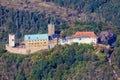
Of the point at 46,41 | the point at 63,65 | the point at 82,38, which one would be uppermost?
the point at 82,38

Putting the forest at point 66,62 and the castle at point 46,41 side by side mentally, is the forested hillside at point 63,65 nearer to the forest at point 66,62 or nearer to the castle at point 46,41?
the forest at point 66,62

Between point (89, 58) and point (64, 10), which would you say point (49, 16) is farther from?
point (89, 58)

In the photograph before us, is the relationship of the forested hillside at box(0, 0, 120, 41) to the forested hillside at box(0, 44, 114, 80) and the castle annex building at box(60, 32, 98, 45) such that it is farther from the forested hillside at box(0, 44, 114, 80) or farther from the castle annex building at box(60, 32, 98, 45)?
the castle annex building at box(60, 32, 98, 45)

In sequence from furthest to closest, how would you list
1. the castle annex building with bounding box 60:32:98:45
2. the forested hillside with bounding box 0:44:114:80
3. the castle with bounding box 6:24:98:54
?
the castle with bounding box 6:24:98:54 → the castle annex building with bounding box 60:32:98:45 → the forested hillside with bounding box 0:44:114:80

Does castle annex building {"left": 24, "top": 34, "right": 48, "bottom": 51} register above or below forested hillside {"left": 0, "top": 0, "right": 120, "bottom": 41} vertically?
above

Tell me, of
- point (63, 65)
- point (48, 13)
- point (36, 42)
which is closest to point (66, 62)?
point (63, 65)

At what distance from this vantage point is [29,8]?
16488cm

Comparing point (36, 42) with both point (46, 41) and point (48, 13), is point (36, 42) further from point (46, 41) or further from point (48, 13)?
point (48, 13)

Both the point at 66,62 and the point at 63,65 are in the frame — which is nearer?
the point at 63,65

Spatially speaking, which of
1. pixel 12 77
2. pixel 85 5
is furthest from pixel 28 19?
pixel 12 77

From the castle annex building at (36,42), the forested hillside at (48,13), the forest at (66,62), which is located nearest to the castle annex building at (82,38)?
the forest at (66,62)

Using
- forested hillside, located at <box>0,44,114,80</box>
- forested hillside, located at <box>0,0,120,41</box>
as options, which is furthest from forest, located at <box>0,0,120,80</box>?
forested hillside, located at <box>0,0,120,41</box>

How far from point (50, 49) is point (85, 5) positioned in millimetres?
55493

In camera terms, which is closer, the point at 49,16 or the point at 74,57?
the point at 74,57
